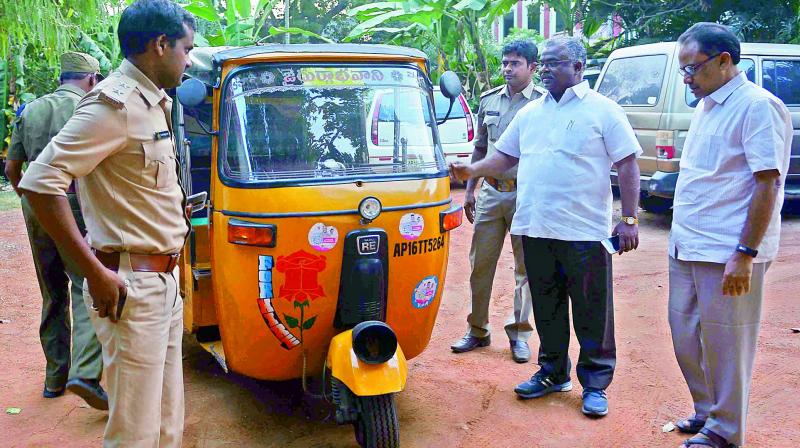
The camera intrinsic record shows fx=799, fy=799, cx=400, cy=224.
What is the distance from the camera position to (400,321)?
405 centimetres

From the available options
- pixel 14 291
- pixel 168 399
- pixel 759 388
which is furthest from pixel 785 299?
pixel 14 291

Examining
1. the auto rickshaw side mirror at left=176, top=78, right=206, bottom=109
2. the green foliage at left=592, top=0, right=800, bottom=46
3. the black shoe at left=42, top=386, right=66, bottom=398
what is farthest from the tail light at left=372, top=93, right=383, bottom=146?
the green foliage at left=592, top=0, right=800, bottom=46

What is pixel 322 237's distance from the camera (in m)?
3.68

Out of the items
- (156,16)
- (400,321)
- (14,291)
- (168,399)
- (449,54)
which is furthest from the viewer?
(449,54)

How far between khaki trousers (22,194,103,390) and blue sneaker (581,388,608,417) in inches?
99.9

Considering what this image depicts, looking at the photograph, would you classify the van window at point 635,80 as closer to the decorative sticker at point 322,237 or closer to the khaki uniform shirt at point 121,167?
the decorative sticker at point 322,237

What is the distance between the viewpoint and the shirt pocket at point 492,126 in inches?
203

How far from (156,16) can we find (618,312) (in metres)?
4.49

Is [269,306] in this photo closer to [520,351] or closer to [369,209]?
[369,209]

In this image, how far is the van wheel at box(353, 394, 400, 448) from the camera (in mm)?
3561

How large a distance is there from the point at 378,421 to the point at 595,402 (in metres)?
1.26

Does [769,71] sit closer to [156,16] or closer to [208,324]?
[208,324]

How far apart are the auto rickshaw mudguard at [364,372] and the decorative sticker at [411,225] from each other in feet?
1.86

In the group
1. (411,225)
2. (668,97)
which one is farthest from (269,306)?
(668,97)
